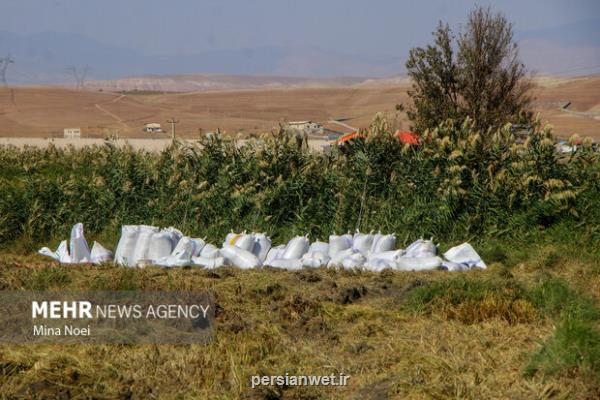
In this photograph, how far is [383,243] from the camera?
10.0 meters

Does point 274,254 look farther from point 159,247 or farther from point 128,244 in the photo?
point 128,244

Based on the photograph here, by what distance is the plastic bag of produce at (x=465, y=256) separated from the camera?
31.4 feet

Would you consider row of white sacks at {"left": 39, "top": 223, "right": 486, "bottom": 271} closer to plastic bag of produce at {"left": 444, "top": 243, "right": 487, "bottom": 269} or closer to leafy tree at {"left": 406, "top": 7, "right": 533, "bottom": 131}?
plastic bag of produce at {"left": 444, "top": 243, "right": 487, "bottom": 269}

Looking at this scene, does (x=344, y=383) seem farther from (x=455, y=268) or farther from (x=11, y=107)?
(x=11, y=107)

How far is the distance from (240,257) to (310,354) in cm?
379

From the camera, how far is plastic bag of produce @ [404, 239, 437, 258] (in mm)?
9719

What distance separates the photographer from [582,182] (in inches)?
431

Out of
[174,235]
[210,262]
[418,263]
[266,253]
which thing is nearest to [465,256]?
[418,263]

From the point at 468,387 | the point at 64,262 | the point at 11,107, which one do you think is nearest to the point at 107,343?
the point at 468,387

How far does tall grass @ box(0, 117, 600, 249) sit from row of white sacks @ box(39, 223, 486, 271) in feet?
2.44

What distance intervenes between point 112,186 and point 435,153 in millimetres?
4290

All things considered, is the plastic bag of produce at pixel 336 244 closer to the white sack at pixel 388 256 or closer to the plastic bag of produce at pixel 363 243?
the plastic bag of produce at pixel 363 243

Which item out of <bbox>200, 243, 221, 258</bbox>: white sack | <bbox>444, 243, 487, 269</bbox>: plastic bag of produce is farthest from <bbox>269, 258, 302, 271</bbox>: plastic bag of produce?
<bbox>444, 243, 487, 269</bbox>: plastic bag of produce

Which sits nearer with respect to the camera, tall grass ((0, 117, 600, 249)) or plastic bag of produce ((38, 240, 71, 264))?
plastic bag of produce ((38, 240, 71, 264))
